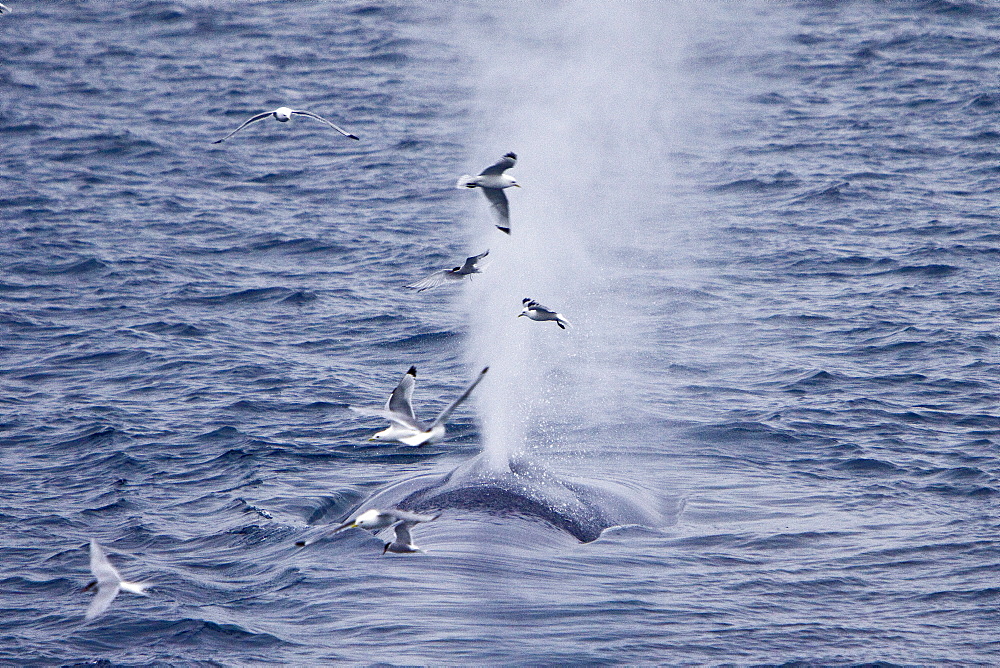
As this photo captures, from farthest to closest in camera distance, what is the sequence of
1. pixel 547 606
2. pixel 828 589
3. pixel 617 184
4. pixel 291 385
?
pixel 617 184 < pixel 291 385 < pixel 828 589 < pixel 547 606

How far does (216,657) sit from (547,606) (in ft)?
13.3

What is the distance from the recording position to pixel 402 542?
17703 millimetres

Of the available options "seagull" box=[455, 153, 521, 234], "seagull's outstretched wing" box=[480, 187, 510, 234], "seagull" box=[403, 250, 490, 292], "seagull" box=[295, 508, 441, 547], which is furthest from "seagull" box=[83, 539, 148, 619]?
"seagull's outstretched wing" box=[480, 187, 510, 234]

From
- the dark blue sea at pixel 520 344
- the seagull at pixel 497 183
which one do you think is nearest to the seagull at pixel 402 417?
the dark blue sea at pixel 520 344

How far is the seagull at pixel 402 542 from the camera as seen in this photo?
17672mm

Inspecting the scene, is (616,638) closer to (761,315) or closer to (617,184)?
(761,315)

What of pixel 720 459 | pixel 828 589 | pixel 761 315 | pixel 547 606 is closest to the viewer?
pixel 547 606

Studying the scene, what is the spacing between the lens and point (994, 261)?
32656mm

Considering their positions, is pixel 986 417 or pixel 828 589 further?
pixel 986 417

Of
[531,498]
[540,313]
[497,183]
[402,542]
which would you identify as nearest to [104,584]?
[402,542]

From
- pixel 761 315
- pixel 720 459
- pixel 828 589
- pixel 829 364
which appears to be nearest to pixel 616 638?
pixel 828 589

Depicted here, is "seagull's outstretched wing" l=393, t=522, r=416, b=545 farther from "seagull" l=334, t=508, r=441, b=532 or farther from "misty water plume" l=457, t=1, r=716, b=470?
"misty water plume" l=457, t=1, r=716, b=470

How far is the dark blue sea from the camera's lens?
17.9m

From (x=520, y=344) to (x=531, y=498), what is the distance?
9.90 m
